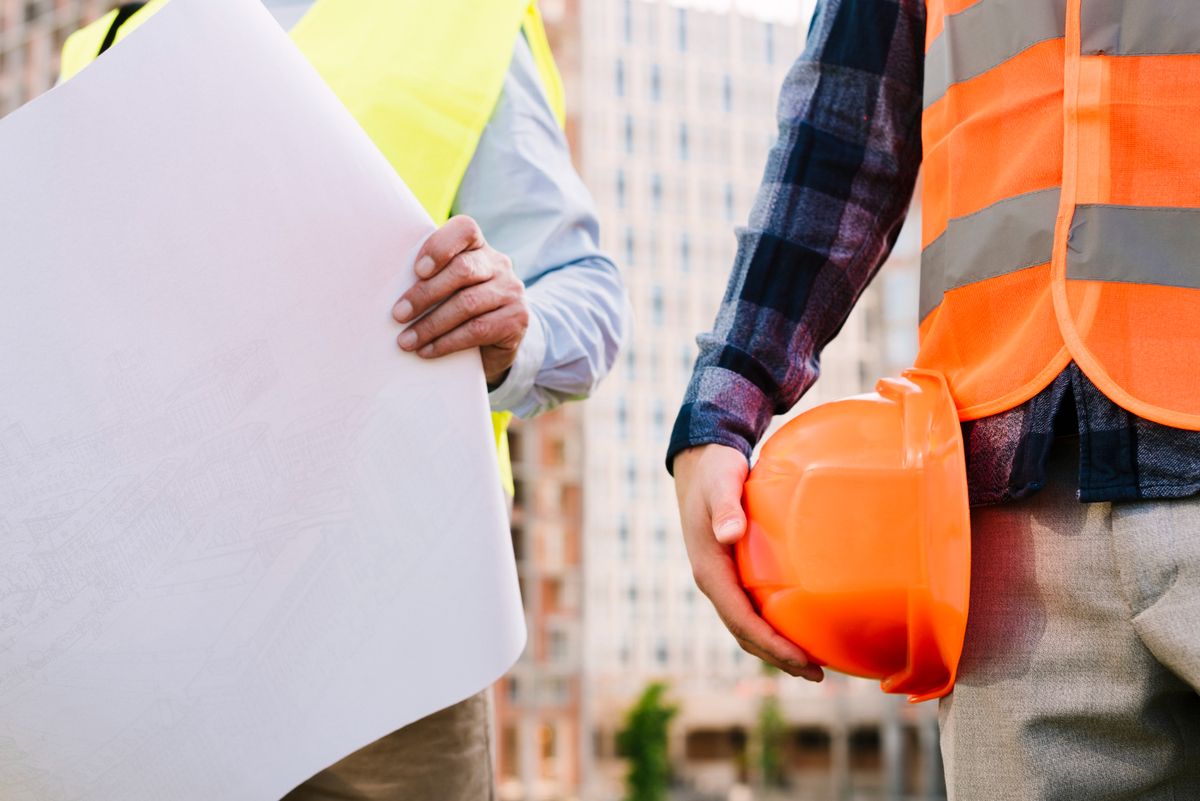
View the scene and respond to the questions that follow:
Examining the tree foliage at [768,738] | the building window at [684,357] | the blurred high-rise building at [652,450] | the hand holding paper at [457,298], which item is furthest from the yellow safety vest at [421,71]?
the building window at [684,357]

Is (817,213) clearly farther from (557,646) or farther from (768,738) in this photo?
(768,738)

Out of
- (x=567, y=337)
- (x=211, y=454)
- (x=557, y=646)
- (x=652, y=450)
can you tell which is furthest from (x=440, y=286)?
(x=652, y=450)

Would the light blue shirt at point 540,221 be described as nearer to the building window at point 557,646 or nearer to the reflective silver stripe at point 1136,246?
the reflective silver stripe at point 1136,246

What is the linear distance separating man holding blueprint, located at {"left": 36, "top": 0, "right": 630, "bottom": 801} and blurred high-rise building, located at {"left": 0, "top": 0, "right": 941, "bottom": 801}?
31423 millimetres

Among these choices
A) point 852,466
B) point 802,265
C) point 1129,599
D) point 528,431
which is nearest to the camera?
point 1129,599

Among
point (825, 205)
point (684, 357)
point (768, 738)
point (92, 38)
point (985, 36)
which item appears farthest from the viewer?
point (684, 357)

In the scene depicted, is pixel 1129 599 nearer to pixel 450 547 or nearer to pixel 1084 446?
pixel 1084 446

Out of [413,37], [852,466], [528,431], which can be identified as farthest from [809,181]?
[528,431]

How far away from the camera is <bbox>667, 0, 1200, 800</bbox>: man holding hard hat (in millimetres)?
750

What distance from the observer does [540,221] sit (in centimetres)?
143

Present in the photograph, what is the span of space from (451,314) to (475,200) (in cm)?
45

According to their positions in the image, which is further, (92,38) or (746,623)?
(92,38)

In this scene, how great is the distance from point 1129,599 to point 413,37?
3.26 ft

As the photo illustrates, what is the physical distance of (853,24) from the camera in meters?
1.16
